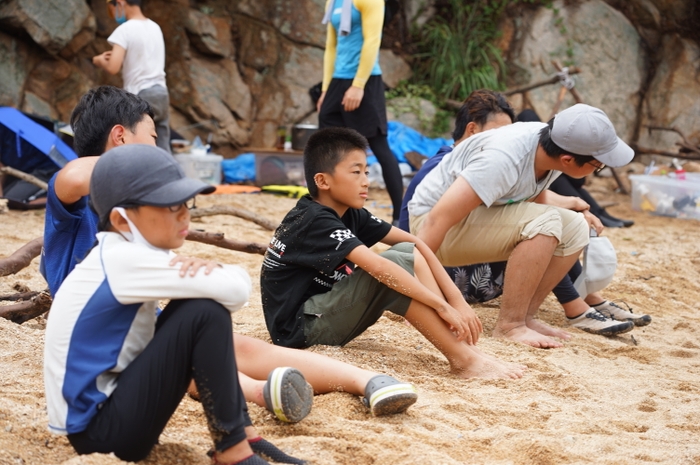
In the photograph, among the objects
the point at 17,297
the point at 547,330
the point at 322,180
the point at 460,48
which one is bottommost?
the point at 17,297

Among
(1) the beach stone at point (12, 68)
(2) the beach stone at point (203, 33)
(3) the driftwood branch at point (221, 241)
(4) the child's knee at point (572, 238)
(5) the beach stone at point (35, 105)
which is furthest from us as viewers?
(2) the beach stone at point (203, 33)

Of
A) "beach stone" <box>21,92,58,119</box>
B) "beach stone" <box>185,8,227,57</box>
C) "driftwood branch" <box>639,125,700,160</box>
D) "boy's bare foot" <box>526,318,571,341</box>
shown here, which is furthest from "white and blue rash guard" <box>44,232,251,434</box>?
"driftwood branch" <box>639,125,700,160</box>

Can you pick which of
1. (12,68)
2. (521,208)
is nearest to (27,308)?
(521,208)

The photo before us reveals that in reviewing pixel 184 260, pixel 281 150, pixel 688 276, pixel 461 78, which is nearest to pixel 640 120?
pixel 461 78

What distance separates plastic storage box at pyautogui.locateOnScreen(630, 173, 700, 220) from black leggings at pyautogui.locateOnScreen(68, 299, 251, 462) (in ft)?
21.8

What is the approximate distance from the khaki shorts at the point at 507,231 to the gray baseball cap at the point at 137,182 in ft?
6.42

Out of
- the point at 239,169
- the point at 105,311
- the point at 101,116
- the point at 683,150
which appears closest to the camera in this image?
the point at 105,311

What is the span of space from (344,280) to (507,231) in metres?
1.01

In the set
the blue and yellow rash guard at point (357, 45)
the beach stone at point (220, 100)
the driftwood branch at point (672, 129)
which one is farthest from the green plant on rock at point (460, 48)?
the blue and yellow rash guard at point (357, 45)

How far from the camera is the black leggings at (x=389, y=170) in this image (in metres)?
5.52

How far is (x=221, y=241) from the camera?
12.6 ft

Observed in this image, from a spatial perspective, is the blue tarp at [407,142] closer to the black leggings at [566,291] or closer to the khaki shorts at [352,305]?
the black leggings at [566,291]

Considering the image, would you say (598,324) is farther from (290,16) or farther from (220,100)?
(290,16)

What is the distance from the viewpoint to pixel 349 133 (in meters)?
2.88
